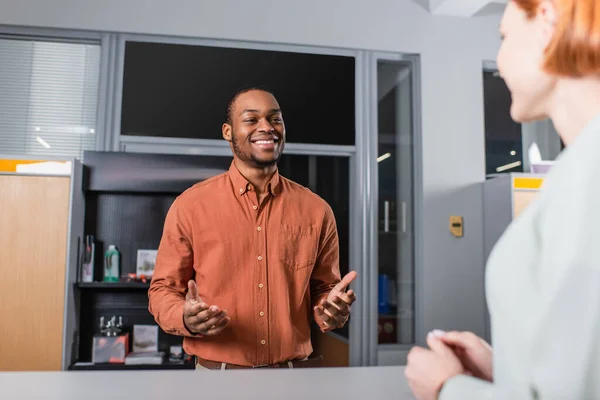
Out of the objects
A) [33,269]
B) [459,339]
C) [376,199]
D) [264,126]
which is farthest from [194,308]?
[376,199]

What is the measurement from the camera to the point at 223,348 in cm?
181

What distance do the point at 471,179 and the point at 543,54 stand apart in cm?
353

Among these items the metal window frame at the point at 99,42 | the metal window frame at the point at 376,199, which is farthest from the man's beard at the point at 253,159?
the metal window frame at the point at 376,199

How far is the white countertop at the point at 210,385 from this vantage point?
80 cm

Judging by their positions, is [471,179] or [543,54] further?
[471,179]

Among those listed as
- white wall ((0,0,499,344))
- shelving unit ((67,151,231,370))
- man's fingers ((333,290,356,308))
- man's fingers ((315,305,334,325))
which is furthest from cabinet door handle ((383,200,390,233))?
man's fingers ((333,290,356,308))

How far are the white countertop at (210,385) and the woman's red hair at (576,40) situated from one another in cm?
52

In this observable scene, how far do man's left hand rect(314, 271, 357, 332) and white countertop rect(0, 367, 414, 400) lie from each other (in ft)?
2.08

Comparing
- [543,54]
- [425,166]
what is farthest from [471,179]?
[543,54]

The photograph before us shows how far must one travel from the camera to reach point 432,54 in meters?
4.05

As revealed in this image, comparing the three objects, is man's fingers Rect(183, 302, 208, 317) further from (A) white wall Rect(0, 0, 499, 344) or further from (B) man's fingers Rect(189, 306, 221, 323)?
(A) white wall Rect(0, 0, 499, 344)

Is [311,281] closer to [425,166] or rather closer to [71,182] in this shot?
[71,182]

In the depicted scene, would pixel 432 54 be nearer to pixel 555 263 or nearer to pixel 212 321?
pixel 212 321

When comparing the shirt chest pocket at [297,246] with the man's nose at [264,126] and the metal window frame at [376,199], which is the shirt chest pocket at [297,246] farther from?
the metal window frame at [376,199]
